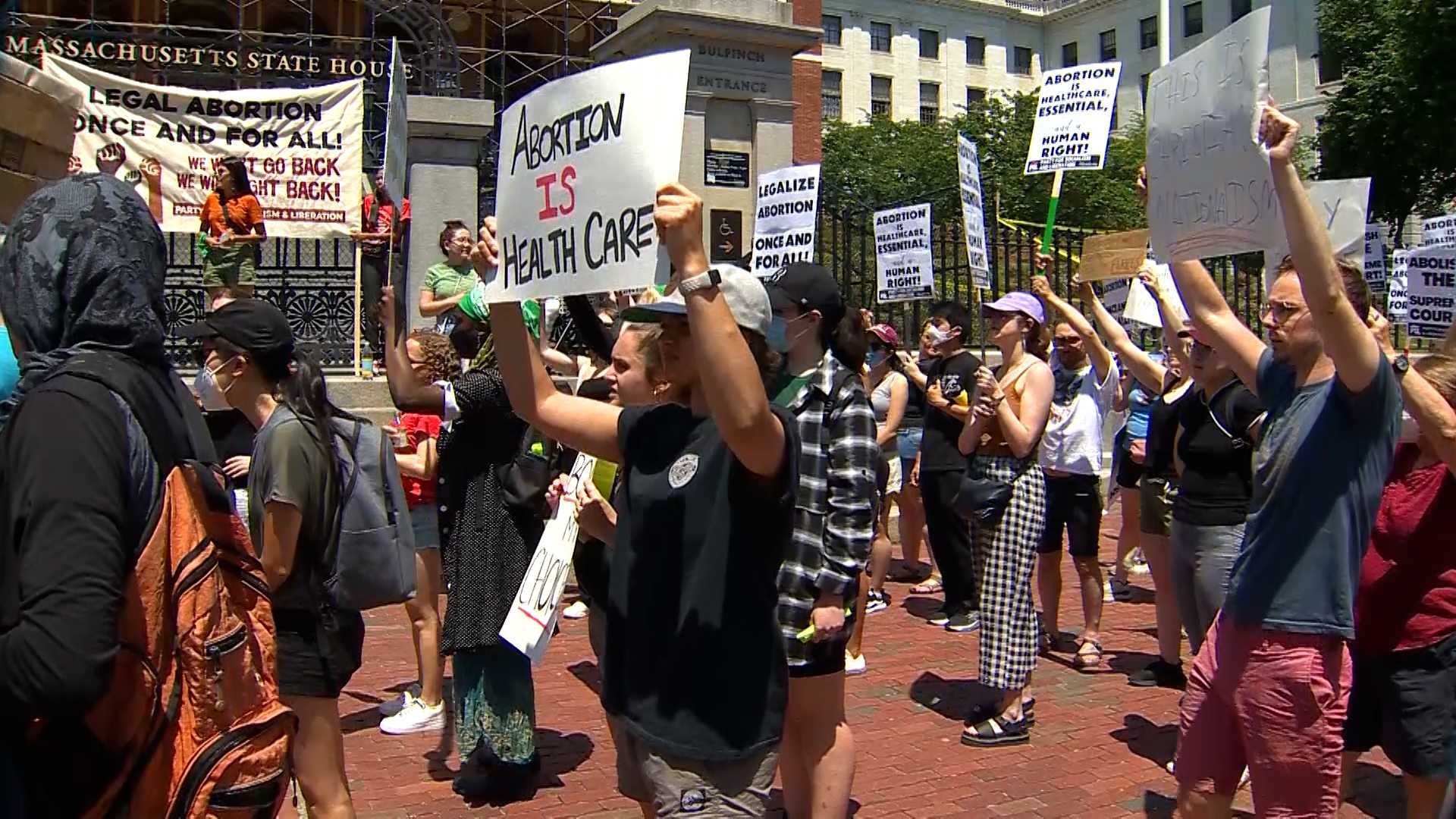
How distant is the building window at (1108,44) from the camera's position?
78625mm

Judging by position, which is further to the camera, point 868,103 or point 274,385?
point 868,103

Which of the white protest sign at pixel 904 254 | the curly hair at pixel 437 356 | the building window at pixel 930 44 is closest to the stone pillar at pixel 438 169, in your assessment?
the white protest sign at pixel 904 254

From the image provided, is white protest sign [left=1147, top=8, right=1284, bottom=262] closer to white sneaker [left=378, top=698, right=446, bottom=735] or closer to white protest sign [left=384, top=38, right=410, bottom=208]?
white protest sign [left=384, top=38, right=410, bottom=208]

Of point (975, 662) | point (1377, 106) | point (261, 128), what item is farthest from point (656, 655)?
point (1377, 106)

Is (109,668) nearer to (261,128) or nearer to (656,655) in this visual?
(656,655)

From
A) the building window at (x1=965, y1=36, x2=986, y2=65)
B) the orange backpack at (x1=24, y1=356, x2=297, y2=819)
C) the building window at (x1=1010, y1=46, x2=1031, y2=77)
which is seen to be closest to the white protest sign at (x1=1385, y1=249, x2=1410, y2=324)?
the orange backpack at (x1=24, y1=356, x2=297, y2=819)

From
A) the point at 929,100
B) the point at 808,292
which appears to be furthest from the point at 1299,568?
the point at 929,100

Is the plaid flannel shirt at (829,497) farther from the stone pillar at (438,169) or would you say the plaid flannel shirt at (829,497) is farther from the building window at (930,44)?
the building window at (930,44)

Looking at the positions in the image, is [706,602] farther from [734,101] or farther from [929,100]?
[929,100]

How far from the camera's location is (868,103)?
7575 cm

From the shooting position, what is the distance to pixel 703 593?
288cm

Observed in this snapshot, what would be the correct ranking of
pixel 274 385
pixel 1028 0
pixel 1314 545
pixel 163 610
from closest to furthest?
pixel 163 610 < pixel 1314 545 < pixel 274 385 < pixel 1028 0

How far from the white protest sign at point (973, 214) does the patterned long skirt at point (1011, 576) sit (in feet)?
11.6

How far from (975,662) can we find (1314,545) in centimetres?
418
